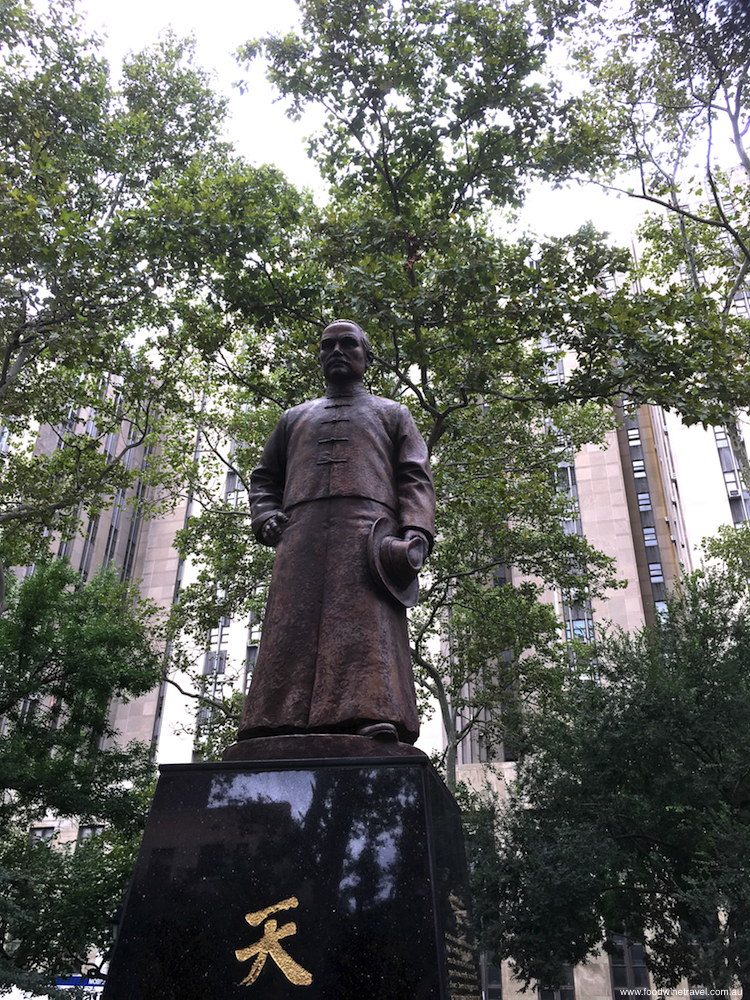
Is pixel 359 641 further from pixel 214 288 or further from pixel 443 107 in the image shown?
pixel 443 107

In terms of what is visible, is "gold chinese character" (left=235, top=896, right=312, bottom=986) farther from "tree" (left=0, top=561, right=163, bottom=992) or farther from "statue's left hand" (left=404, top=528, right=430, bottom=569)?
"tree" (left=0, top=561, right=163, bottom=992)

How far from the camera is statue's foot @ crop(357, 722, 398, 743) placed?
12.4 ft

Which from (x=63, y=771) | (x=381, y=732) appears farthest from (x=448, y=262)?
(x=63, y=771)

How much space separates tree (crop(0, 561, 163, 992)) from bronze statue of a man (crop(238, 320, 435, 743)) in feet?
→ 34.5

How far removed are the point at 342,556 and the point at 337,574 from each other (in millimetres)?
105

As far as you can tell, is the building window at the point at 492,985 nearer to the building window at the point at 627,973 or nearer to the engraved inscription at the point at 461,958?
the building window at the point at 627,973

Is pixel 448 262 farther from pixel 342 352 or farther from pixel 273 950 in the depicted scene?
pixel 273 950

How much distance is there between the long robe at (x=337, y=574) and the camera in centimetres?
400

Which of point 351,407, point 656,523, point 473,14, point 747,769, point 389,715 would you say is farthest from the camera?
point 656,523

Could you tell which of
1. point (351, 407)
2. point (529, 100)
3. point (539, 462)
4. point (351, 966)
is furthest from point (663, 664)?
point (351, 966)

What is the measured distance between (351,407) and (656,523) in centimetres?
3362

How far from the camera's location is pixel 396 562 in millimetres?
4207

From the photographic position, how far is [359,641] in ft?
13.4

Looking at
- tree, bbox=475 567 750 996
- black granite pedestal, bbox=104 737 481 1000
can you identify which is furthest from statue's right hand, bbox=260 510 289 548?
tree, bbox=475 567 750 996
